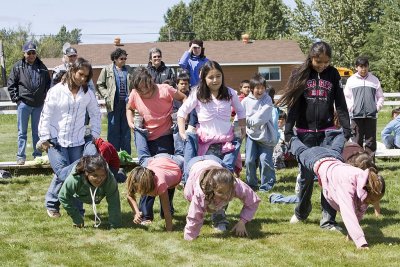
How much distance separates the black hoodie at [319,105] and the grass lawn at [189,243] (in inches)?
43.3

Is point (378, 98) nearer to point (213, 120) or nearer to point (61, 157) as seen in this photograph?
point (213, 120)

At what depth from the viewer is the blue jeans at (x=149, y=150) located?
26.2 ft

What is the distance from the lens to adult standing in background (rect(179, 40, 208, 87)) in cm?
1171

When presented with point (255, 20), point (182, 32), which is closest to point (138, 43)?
point (255, 20)

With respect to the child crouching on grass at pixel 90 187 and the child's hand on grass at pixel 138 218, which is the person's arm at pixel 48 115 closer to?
the child crouching on grass at pixel 90 187

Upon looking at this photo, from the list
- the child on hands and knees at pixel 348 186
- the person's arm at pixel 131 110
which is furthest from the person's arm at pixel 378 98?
the child on hands and knees at pixel 348 186

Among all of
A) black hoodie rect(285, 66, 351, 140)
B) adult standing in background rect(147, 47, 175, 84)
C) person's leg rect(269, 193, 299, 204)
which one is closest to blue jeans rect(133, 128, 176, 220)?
person's leg rect(269, 193, 299, 204)

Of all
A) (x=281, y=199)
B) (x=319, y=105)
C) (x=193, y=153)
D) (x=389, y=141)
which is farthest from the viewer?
(x=389, y=141)

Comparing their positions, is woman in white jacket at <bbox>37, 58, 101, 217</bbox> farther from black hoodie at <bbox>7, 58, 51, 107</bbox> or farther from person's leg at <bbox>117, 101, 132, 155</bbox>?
black hoodie at <bbox>7, 58, 51, 107</bbox>

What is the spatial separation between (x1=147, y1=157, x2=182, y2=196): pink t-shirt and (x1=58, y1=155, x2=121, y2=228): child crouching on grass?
19.6 inches

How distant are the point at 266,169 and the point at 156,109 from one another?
2.41m

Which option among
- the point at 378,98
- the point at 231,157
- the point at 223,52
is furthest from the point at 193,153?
the point at 223,52

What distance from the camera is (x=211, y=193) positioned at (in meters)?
6.63

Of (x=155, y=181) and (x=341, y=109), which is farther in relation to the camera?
(x=341, y=109)
